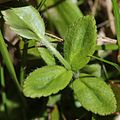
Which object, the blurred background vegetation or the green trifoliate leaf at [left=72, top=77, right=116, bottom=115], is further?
the blurred background vegetation

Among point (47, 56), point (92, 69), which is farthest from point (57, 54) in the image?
point (92, 69)

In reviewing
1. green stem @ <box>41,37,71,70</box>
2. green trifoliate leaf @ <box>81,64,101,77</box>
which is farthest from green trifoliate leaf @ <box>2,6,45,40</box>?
green trifoliate leaf @ <box>81,64,101,77</box>

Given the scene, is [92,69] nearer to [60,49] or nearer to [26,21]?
[60,49]

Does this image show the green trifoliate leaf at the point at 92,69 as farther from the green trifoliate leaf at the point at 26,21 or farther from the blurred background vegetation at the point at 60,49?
the green trifoliate leaf at the point at 26,21

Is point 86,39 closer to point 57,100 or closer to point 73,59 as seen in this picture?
point 73,59

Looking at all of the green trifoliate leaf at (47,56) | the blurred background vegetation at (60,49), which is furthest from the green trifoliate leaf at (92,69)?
the green trifoliate leaf at (47,56)

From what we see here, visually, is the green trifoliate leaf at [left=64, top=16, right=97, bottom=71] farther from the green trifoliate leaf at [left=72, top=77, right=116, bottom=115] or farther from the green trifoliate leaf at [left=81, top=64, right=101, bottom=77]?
the green trifoliate leaf at [left=81, top=64, right=101, bottom=77]

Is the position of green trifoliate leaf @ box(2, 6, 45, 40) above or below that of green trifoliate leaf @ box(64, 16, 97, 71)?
above
